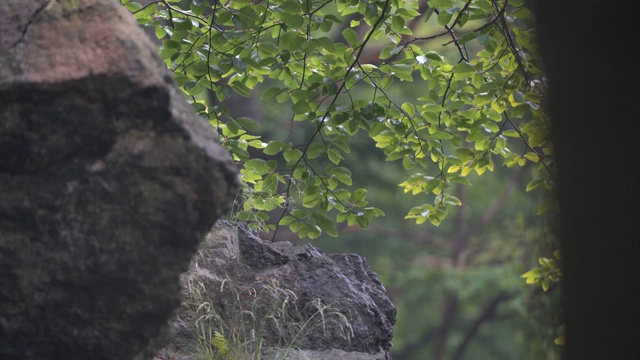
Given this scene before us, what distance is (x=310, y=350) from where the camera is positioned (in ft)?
15.3

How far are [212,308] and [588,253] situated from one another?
2883 mm

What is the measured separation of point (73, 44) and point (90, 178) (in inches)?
18.8

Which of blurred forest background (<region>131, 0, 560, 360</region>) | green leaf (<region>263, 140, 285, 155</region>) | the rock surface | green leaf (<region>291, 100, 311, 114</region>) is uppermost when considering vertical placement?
green leaf (<region>291, 100, 311, 114</region>)

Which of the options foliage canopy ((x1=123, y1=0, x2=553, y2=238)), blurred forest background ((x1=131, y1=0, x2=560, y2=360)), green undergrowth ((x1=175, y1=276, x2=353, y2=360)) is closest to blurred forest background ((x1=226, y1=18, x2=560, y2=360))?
blurred forest background ((x1=131, y1=0, x2=560, y2=360))

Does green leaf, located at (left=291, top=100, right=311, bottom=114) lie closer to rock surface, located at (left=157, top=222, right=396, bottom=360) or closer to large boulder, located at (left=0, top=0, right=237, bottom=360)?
rock surface, located at (left=157, top=222, right=396, bottom=360)

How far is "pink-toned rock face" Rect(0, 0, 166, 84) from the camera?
3025 millimetres

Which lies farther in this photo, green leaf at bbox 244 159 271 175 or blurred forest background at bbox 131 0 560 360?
blurred forest background at bbox 131 0 560 360

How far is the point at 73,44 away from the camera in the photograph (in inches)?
122

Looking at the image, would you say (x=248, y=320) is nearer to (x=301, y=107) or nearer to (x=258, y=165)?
(x=258, y=165)

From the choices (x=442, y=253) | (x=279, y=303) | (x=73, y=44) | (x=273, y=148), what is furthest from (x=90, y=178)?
(x=442, y=253)

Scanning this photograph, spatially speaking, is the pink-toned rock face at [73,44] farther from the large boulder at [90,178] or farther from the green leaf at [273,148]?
the green leaf at [273,148]

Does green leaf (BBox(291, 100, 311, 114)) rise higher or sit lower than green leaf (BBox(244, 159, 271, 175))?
higher

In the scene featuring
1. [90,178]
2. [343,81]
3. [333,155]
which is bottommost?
[333,155]

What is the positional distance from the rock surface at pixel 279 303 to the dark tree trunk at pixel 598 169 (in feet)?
8.37
